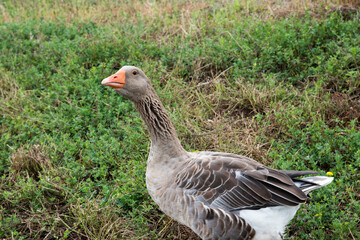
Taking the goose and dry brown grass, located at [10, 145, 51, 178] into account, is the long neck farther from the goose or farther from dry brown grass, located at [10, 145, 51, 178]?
dry brown grass, located at [10, 145, 51, 178]

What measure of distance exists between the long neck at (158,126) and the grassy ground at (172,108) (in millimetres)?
665

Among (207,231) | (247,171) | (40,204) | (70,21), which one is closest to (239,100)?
(247,171)

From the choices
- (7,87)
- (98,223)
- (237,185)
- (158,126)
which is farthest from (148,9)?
(237,185)

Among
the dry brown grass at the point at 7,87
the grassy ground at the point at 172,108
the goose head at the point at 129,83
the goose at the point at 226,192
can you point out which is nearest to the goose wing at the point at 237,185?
the goose at the point at 226,192

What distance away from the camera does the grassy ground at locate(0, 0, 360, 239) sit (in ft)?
Answer: 12.1

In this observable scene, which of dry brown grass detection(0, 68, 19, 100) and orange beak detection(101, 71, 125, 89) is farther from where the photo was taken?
dry brown grass detection(0, 68, 19, 100)

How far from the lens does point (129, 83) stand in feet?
10.6

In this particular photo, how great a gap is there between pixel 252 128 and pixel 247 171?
1503 millimetres

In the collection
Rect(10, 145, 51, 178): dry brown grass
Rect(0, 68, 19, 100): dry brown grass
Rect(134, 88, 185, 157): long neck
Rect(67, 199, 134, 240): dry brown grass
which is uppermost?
Rect(134, 88, 185, 157): long neck

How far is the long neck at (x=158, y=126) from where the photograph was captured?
3.42 m

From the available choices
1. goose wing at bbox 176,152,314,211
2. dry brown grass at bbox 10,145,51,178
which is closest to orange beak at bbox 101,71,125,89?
goose wing at bbox 176,152,314,211

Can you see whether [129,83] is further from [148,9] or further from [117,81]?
[148,9]

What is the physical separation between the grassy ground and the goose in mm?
408

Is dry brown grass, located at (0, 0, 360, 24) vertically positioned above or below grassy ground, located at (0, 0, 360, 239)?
above
